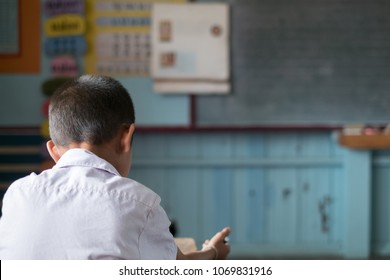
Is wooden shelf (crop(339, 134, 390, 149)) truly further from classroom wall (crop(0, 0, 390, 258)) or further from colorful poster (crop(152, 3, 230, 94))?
colorful poster (crop(152, 3, 230, 94))

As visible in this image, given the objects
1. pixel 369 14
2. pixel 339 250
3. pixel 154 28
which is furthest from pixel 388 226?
pixel 154 28

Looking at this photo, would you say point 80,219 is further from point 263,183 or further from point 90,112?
point 263,183

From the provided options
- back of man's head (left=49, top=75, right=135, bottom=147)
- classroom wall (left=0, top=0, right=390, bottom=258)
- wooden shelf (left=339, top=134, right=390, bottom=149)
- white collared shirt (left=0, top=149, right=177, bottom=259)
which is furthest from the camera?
classroom wall (left=0, top=0, right=390, bottom=258)

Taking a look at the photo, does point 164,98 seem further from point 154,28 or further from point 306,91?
point 306,91

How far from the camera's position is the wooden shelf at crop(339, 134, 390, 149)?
143 inches

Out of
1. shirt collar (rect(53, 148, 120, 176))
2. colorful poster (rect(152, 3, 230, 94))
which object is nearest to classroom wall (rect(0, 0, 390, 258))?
colorful poster (rect(152, 3, 230, 94))

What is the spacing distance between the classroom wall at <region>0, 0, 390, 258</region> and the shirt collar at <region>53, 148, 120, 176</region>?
2.66 meters

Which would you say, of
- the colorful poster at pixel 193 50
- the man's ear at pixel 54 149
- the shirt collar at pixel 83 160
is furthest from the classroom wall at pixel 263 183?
the shirt collar at pixel 83 160

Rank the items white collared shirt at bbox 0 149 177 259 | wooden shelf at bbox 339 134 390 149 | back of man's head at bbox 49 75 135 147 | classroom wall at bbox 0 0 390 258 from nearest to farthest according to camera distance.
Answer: white collared shirt at bbox 0 149 177 259 → back of man's head at bbox 49 75 135 147 → wooden shelf at bbox 339 134 390 149 → classroom wall at bbox 0 0 390 258

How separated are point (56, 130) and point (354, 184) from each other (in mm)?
2896

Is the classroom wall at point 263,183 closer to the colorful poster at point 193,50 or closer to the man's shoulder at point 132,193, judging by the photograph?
the colorful poster at point 193,50

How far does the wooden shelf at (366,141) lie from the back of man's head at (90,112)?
2.67m

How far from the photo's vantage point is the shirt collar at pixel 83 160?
107cm

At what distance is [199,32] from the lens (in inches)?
147
